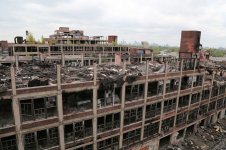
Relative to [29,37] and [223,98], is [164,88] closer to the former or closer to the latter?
[223,98]

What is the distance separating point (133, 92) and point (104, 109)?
5.10 m

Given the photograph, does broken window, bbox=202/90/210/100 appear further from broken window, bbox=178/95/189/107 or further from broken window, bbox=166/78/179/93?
broken window, bbox=166/78/179/93

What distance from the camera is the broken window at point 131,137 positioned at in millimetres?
26359

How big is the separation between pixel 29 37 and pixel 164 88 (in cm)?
5433

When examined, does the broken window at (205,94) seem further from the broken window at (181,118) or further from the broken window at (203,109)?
the broken window at (181,118)

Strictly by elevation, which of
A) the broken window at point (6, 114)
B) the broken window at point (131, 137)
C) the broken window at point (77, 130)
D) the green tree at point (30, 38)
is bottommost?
the broken window at point (131, 137)

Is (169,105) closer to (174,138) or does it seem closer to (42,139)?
(174,138)

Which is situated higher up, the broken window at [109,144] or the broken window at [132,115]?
the broken window at [132,115]

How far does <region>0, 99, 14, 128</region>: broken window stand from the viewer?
17.5m

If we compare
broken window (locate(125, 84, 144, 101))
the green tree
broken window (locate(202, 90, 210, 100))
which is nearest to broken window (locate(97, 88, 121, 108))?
broken window (locate(125, 84, 144, 101))

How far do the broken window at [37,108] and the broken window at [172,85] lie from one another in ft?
58.2

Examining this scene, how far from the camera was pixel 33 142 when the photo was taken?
18.8 meters

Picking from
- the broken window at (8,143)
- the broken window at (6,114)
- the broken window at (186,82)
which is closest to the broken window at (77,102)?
the broken window at (6,114)

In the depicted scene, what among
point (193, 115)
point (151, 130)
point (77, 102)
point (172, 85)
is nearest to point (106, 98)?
point (77, 102)
